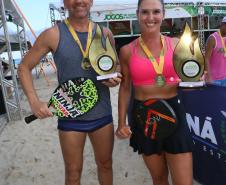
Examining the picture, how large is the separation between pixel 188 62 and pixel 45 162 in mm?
2659

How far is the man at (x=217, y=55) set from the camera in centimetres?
312

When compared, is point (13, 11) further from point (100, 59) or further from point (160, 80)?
point (160, 80)

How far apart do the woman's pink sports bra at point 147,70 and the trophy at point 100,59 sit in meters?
0.16

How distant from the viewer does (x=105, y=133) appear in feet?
5.76

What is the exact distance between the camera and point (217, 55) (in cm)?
315

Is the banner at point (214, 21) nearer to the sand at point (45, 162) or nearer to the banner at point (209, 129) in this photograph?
the sand at point (45, 162)

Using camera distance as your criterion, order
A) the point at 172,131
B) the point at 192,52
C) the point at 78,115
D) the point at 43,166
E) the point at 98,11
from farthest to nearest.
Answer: the point at 98,11 → the point at 43,166 → the point at 78,115 → the point at 172,131 → the point at 192,52

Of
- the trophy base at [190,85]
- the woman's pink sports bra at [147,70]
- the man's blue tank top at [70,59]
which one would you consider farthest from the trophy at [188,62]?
the man's blue tank top at [70,59]

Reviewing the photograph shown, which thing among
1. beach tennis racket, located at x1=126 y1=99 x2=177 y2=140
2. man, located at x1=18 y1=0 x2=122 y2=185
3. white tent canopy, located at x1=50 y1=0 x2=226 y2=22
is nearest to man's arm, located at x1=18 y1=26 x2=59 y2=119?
man, located at x1=18 y1=0 x2=122 y2=185

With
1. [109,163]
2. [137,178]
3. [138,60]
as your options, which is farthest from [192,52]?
[137,178]

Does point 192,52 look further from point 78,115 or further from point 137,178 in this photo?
point 137,178

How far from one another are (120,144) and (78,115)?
207cm

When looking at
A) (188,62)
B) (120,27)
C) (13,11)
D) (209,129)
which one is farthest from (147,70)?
(120,27)

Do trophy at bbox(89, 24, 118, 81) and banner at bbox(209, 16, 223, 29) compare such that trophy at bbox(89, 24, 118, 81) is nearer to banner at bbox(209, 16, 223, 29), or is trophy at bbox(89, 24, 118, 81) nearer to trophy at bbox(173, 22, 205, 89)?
trophy at bbox(173, 22, 205, 89)
